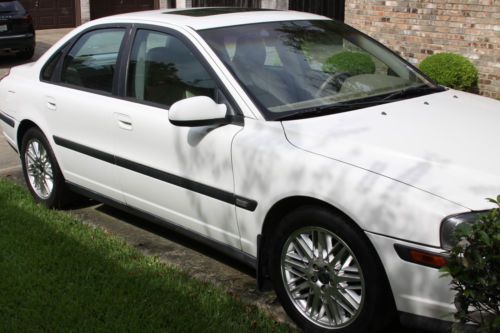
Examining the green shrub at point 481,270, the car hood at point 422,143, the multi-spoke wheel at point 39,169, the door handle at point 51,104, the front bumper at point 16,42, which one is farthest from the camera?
the front bumper at point 16,42

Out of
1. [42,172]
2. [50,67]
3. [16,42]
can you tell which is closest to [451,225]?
[50,67]

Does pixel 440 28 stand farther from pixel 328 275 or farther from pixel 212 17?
pixel 328 275

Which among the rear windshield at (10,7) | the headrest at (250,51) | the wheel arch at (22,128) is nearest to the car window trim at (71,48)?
the wheel arch at (22,128)

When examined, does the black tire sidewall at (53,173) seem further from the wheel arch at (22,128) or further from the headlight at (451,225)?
the headlight at (451,225)

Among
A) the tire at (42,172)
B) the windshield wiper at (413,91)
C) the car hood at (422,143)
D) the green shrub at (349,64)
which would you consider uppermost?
the green shrub at (349,64)

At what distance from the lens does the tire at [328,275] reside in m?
3.44

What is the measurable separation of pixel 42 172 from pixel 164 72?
72.8 inches

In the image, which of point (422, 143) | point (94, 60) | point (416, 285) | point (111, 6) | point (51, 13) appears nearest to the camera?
point (416, 285)

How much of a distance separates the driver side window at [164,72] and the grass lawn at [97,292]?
1.11m

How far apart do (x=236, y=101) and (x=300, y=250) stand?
3.15ft

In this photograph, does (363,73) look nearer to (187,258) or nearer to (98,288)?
(187,258)

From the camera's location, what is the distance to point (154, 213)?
4.75 metres

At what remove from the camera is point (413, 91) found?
4.56m

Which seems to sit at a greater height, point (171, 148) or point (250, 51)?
point (250, 51)
